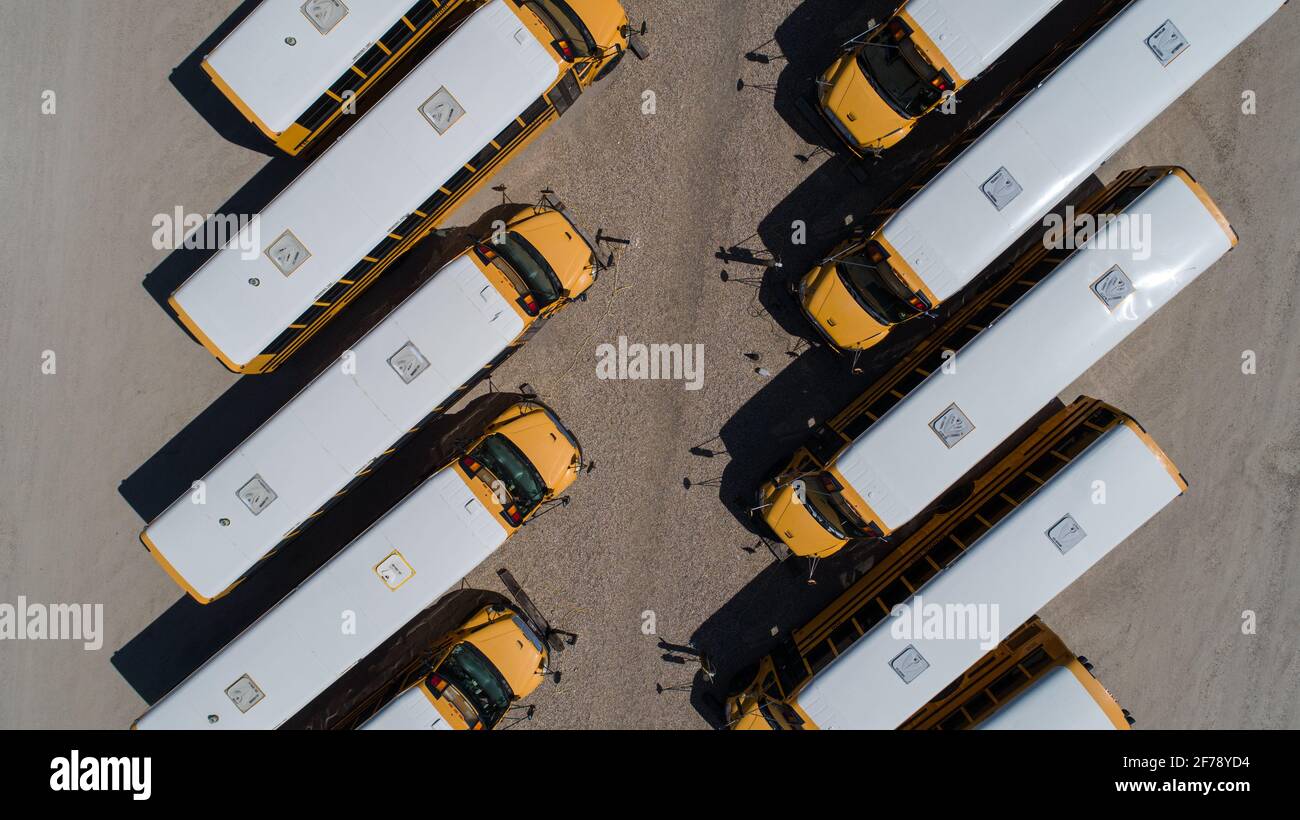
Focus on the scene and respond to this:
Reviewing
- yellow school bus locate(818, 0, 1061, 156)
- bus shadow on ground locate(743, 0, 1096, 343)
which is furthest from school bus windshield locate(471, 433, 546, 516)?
yellow school bus locate(818, 0, 1061, 156)

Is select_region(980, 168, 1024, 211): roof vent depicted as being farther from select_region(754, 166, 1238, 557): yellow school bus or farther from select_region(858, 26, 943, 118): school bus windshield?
select_region(858, 26, 943, 118): school bus windshield

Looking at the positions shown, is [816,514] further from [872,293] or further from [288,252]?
[288,252]

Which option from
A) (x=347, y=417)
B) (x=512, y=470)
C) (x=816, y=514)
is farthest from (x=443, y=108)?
(x=816, y=514)

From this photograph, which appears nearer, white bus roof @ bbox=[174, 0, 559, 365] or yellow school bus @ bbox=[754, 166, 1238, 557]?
white bus roof @ bbox=[174, 0, 559, 365]

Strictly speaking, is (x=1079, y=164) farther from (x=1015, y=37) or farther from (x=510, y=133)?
(x=510, y=133)

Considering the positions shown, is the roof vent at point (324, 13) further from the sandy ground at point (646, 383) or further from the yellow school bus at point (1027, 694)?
the yellow school bus at point (1027, 694)

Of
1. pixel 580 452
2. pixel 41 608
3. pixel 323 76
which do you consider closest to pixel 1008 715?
pixel 580 452

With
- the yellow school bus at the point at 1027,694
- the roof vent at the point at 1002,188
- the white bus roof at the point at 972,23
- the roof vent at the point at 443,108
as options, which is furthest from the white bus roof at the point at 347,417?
the yellow school bus at the point at 1027,694
